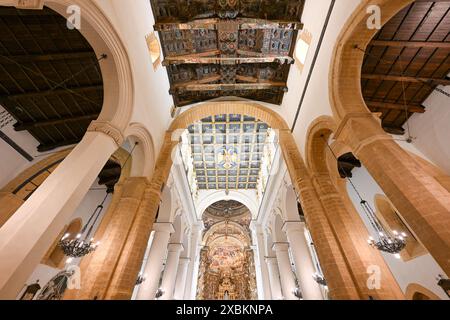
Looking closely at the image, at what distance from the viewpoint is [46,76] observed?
6.50 m

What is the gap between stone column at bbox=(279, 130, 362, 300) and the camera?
4605mm

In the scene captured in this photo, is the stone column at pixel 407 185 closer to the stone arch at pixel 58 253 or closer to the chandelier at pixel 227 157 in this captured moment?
the chandelier at pixel 227 157

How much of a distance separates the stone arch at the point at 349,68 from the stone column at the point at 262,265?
38.5ft

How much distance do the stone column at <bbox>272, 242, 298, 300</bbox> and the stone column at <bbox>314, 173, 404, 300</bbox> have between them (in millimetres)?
6517

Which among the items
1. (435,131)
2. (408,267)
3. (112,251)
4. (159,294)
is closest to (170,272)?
(159,294)

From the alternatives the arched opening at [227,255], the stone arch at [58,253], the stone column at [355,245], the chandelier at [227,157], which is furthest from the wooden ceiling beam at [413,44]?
the arched opening at [227,255]

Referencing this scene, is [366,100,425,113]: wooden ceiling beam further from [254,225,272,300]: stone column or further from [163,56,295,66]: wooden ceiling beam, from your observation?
[254,225,272,300]: stone column

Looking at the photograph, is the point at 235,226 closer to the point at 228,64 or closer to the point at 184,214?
the point at 184,214

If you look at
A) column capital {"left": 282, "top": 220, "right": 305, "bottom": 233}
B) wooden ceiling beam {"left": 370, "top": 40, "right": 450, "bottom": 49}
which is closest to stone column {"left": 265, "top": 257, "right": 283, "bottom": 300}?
column capital {"left": 282, "top": 220, "right": 305, "bottom": 233}

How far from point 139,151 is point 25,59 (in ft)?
12.7

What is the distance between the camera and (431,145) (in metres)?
6.86

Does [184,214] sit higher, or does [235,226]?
[235,226]

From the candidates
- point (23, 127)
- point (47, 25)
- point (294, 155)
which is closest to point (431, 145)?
point (294, 155)

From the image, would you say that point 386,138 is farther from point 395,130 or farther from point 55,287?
point 55,287
